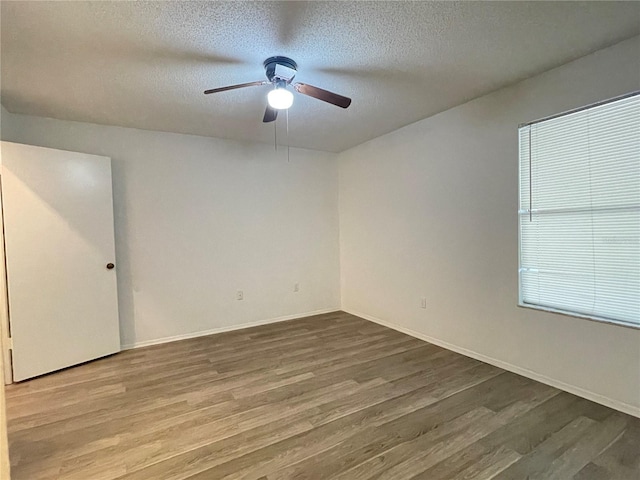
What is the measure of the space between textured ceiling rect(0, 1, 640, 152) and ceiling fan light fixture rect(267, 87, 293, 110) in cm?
24

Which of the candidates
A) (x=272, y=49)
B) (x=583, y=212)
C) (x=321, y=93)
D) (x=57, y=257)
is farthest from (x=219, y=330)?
(x=583, y=212)

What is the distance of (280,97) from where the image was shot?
7.56 feet

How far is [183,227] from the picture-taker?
3.91 m

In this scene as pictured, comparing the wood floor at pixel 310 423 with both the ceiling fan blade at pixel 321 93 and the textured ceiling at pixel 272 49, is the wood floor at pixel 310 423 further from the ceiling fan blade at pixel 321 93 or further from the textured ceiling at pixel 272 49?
the textured ceiling at pixel 272 49

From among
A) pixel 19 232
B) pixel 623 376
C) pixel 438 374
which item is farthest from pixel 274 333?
pixel 623 376

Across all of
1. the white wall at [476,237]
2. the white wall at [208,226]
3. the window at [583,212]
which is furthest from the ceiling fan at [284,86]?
the white wall at [208,226]

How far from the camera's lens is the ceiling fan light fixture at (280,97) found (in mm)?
2283

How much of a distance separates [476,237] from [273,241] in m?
2.61

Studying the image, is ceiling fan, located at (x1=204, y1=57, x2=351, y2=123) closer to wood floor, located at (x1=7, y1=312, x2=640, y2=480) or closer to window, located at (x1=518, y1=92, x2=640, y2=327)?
window, located at (x1=518, y1=92, x2=640, y2=327)

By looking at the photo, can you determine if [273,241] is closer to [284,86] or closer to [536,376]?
[284,86]

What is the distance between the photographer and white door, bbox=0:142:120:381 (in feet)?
9.30

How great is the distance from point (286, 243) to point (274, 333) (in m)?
1.29

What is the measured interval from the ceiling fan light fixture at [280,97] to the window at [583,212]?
2027 mm

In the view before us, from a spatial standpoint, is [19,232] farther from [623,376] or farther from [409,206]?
[623,376]
